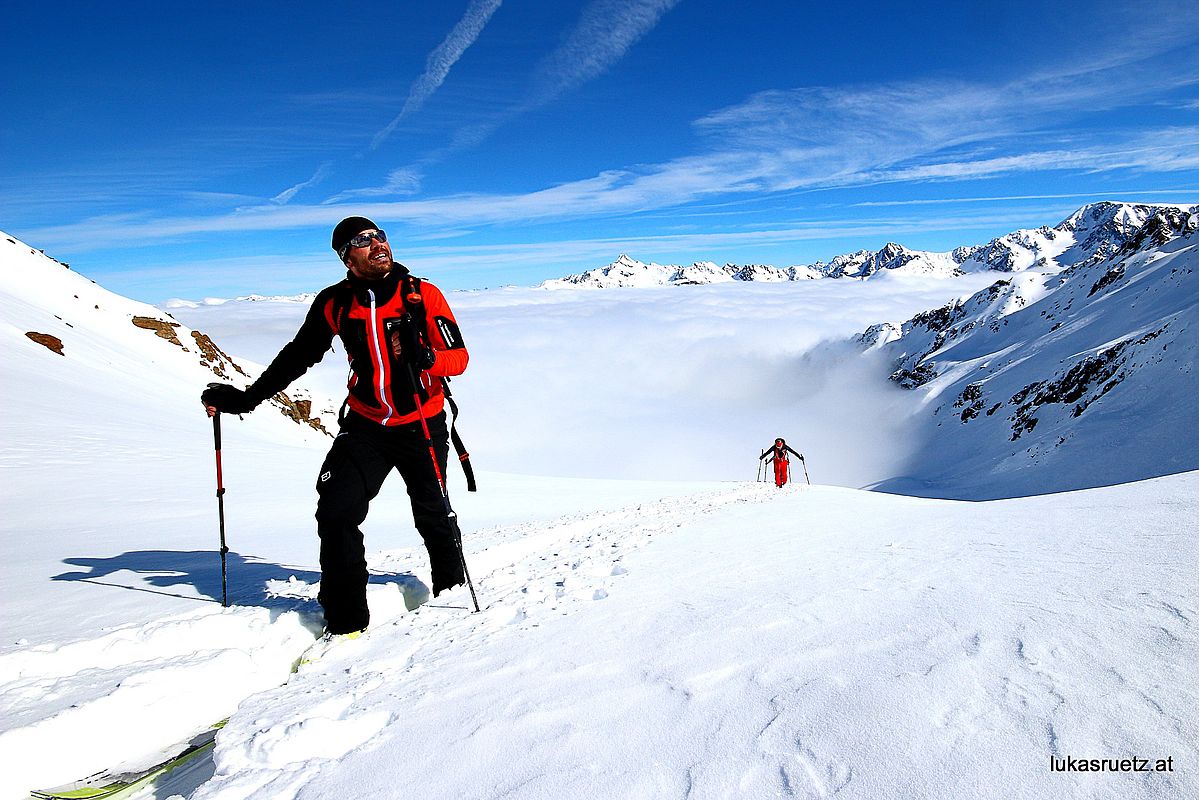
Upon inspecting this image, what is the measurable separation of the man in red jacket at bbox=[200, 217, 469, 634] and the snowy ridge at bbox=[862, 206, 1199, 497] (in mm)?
47511

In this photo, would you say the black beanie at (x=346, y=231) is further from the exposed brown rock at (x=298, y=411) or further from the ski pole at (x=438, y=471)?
the exposed brown rock at (x=298, y=411)

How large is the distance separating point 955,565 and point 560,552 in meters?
3.98

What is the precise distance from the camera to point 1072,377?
7631 centimetres

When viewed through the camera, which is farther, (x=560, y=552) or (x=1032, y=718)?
(x=560, y=552)

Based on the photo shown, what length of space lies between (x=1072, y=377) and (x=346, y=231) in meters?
93.2

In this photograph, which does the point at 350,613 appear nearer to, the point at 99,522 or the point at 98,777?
the point at 98,777

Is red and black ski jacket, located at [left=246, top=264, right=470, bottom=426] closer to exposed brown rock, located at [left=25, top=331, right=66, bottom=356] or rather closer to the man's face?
the man's face

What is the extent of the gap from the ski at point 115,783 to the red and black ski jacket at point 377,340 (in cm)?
243

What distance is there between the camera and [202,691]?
3.66m

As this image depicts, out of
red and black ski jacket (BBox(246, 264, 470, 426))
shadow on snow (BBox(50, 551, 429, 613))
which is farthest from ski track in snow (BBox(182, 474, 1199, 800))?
red and black ski jacket (BBox(246, 264, 470, 426))

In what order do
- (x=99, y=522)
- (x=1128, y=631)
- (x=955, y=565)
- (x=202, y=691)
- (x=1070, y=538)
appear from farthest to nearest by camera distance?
(x=99, y=522) < (x=1070, y=538) < (x=955, y=565) < (x=202, y=691) < (x=1128, y=631)

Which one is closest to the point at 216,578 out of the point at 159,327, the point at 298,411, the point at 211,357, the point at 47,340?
the point at 47,340

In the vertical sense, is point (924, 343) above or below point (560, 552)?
above

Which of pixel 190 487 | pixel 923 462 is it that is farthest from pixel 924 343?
pixel 190 487
